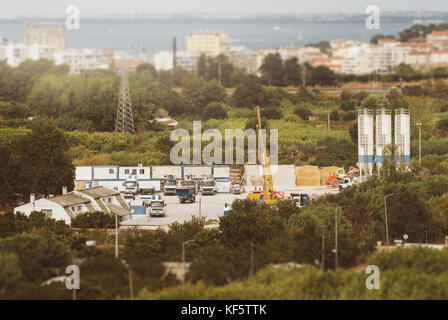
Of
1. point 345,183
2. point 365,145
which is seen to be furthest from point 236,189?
point 365,145

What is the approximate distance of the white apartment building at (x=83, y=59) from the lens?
222ft

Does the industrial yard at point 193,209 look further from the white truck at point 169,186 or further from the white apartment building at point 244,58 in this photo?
the white apartment building at point 244,58

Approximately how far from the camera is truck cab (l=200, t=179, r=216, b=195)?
18031mm

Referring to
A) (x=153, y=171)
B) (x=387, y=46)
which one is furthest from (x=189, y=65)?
(x=153, y=171)

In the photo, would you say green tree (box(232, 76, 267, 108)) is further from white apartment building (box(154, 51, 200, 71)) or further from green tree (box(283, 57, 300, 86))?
white apartment building (box(154, 51, 200, 71))

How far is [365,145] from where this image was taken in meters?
19.6

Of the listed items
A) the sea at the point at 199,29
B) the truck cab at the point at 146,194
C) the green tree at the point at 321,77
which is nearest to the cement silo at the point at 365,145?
the truck cab at the point at 146,194

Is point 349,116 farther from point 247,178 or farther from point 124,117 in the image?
point 247,178

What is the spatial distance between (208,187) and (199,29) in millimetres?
112861

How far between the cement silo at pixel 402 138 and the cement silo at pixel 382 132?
0.67 ft

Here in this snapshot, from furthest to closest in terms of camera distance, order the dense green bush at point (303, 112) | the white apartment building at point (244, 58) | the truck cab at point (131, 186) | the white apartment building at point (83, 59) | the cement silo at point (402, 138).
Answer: the white apartment building at point (244, 58) < the white apartment building at point (83, 59) < the dense green bush at point (303, 112) < the cement silo at point (402, 138) < the truck cab at point (131, 186)

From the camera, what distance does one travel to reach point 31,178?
16.6m

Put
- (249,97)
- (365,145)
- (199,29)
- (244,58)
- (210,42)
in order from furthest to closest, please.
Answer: (199,29)
(210,42)
(244,58)
(249,97)
(365,145)
